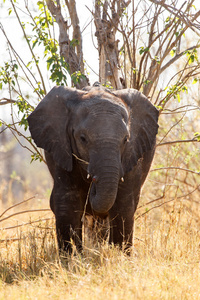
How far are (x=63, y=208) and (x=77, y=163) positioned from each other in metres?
0.48

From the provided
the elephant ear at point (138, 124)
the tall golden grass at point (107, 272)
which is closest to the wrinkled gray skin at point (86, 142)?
the elephant ear at point (138, 124)

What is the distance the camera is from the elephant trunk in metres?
4.82

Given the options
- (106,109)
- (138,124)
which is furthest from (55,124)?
(138,124)

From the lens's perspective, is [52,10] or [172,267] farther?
[52,10]

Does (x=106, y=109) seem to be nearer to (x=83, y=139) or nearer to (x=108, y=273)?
(x=83, y=139)

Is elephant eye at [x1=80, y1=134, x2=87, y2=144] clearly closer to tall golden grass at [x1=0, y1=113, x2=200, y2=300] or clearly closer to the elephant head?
the elephant head

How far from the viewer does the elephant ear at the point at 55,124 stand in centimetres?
548

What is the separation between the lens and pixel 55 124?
5586 millimetres

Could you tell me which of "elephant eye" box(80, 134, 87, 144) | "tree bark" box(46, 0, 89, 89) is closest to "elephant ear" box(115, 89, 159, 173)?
"elephant eye" box(80, 134, 87, 144)

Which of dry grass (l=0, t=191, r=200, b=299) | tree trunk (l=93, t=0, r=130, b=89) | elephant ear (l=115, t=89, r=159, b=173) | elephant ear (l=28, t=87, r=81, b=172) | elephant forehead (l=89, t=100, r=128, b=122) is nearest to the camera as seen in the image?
dry grass (l=0, t=191, r=200, b=299)

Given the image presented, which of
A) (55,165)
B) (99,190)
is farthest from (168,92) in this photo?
(99,190)

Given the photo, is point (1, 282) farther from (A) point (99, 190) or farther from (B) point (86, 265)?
(A) point (99, 190)

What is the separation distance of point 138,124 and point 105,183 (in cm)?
120

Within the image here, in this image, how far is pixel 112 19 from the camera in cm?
750
